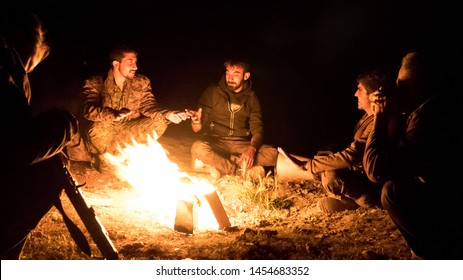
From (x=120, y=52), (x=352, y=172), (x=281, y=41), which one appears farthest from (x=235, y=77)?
(x=281, y=41)

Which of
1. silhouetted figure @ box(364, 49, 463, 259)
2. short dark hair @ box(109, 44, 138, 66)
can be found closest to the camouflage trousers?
short dark hair @ box(109, 44, 138, 66)

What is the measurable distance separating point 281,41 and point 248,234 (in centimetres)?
838

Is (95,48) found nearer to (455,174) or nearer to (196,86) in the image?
(196,86)

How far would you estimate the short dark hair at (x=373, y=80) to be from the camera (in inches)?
187

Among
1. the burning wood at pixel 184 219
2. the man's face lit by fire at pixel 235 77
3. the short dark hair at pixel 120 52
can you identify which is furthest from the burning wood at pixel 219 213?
the short dark hair at pixel 120 52

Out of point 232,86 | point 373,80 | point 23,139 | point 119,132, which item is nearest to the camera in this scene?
point 23,139

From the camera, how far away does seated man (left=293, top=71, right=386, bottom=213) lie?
4.68m

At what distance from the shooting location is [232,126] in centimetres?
707

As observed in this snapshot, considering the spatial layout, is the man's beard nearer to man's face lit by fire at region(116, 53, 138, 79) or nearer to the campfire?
man's face lit by fire at region(116, 53, 138, 79)

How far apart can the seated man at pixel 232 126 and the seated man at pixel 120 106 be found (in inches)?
29.0

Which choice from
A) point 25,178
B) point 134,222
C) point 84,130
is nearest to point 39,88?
point 84,130

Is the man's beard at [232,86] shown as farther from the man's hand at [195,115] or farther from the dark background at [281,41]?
the dark background at [281,41]

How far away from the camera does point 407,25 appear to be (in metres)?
11.1

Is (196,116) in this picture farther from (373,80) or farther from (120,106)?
(373,80)
